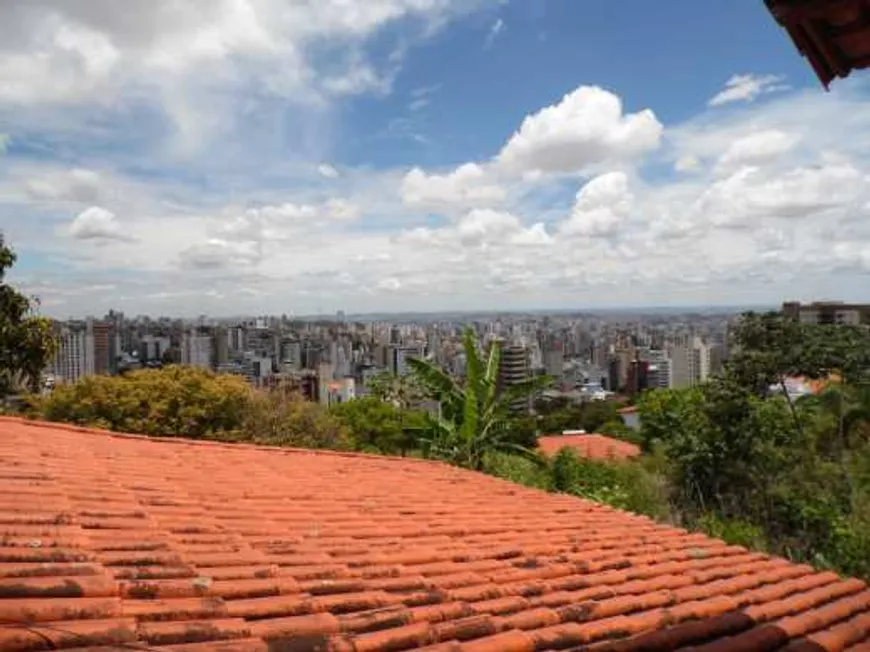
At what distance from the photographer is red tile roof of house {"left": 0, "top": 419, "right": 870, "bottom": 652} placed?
110 inches

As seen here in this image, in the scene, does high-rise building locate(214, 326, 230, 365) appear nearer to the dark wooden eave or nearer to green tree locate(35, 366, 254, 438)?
green tree locate(35, 366, 254, 438)

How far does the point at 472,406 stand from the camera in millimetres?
14094

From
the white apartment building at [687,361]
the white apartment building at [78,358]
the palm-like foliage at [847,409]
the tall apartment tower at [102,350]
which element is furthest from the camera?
the white apartment building at [687,361]

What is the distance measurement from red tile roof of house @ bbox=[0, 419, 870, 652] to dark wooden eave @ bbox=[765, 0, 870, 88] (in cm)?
263

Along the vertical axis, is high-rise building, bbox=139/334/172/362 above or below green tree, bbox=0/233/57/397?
below

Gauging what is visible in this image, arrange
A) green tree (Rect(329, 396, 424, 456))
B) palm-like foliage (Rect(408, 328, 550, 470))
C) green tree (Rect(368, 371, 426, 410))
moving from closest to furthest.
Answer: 1. palm-like foliage (Rect(408, 328, 550, 470))
2. green tree (Rect(329, 396, 424, 456))
3. green tree (Rect(368, 371, 426, 410))

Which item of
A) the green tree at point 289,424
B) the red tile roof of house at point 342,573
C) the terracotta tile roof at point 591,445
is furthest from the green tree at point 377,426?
the red tile roof of house at point 342,573

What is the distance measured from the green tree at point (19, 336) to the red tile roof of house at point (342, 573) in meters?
8.26

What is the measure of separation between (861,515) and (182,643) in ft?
54.6

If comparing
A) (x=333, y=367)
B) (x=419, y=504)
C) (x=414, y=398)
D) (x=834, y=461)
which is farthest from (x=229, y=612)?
(x=333, y=367)

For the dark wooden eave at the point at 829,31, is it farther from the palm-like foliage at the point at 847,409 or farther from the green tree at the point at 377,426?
the green tree at the point at 377,426

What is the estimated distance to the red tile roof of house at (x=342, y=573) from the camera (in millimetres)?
2797

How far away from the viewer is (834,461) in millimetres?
19938

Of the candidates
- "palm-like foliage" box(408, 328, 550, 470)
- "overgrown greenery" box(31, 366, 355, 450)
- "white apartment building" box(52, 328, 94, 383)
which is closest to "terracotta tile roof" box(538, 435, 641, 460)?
"overgrown greenery" box(31, 366, 355, 450)
